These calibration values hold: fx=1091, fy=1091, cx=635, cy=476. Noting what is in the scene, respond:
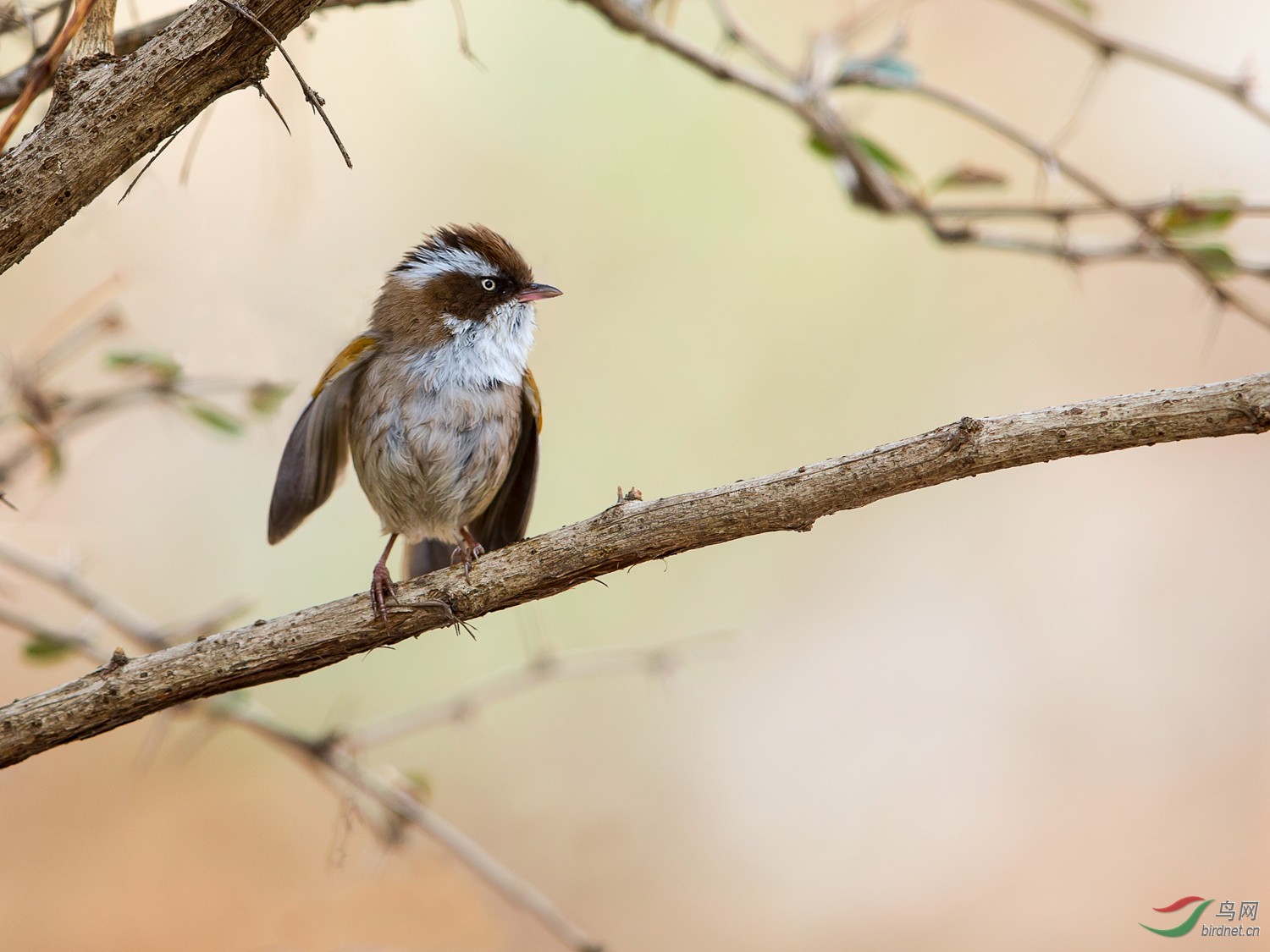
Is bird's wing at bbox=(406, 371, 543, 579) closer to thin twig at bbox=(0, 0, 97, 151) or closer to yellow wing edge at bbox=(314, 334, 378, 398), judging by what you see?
yellow wing edge at bbox=(314, 334, 378, 398)

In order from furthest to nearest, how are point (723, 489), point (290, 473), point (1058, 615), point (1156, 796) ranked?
point (1058, 615), point (1156, 796), point (290, 473), point (723, 489)

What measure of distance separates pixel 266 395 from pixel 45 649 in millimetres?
963

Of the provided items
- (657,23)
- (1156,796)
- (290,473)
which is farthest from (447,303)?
(1156,796)

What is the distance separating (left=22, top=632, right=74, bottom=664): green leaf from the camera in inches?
117

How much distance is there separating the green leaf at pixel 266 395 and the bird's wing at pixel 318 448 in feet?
0.36

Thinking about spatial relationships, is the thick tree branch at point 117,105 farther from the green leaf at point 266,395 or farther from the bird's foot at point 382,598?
the green leaf at point 266,395

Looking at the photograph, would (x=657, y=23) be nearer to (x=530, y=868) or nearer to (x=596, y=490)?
(x=596, y=490)

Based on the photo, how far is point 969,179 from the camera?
11.2 ft

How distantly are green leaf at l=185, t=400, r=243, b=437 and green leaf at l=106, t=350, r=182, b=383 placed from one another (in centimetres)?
11

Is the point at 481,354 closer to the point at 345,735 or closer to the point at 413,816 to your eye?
the point at 345,735

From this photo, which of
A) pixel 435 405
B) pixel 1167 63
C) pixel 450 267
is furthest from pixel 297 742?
pixel 1167 63

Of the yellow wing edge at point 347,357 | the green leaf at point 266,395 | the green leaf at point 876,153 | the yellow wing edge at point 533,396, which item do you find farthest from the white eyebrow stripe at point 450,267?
the green leaf at point 876,153

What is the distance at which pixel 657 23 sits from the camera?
10.3 ft

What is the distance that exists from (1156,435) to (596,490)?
3.84m
